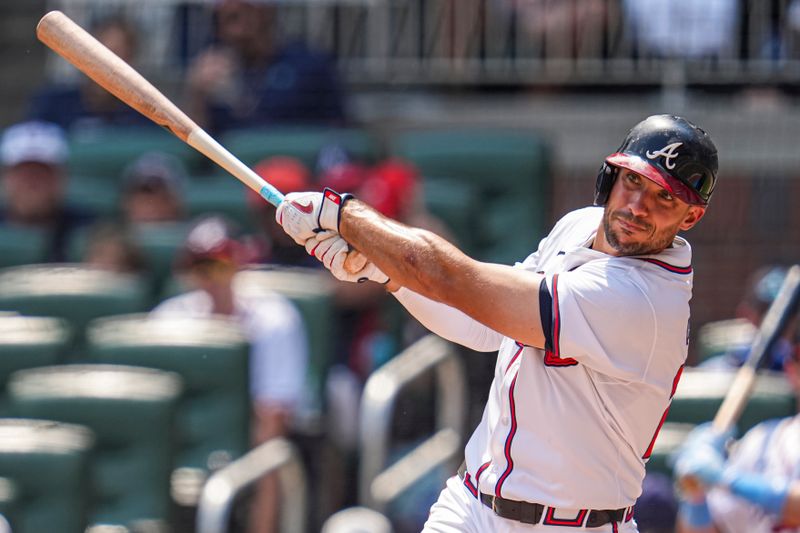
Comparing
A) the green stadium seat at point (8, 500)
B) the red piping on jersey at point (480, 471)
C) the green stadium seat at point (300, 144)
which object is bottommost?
the green stadium seat at point (8, 500)

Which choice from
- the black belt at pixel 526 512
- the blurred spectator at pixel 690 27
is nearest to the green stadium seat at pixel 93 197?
the blurred spectator at pixel 690 27

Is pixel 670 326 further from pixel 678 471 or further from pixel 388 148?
pixel 388 148

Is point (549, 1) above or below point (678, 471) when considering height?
above

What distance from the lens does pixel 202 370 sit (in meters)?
5.38

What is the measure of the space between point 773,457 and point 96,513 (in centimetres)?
243

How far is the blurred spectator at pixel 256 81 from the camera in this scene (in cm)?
705

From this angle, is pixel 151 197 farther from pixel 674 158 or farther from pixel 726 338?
pixel 674 158

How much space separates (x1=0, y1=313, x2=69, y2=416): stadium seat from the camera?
5723 millimetres

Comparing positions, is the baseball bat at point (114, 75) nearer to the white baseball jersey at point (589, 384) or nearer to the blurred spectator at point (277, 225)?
the white baseball jersey at point (589, 384)

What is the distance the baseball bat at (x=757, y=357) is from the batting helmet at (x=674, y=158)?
1.79 m

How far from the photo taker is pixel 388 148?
282 inches

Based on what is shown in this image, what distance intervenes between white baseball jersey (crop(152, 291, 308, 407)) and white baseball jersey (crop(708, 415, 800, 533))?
162 centimetres

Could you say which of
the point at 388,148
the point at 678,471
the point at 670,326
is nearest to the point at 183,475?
the point at 678,471

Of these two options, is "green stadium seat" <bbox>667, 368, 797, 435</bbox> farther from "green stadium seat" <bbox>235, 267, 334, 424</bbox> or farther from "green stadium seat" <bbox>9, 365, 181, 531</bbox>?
"green stadium seat" <bbox>9, 365, 181, 531</bbox>
